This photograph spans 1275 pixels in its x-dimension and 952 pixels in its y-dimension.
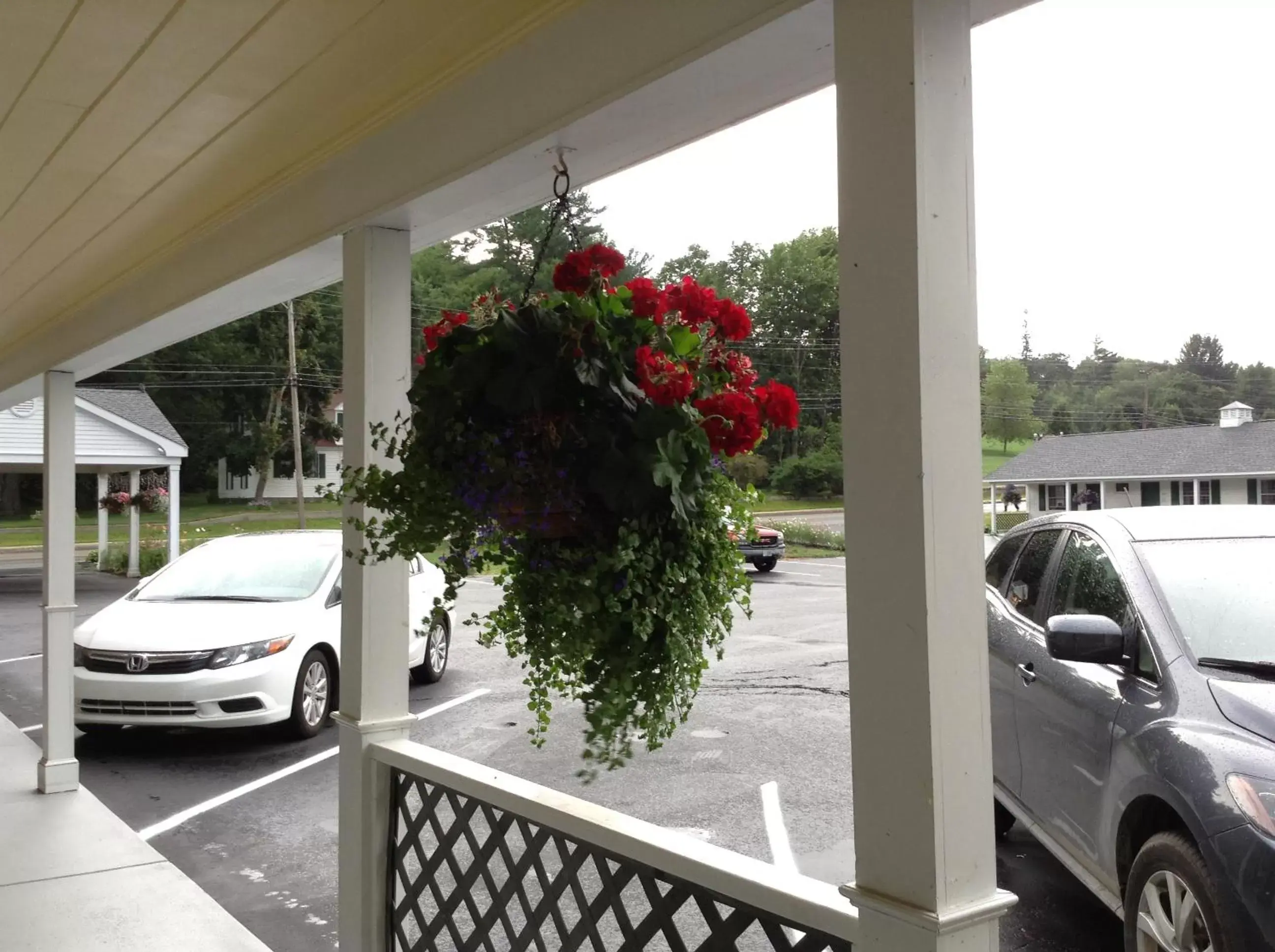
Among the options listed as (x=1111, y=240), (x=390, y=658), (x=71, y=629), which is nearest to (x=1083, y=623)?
(x=1111, y=240)

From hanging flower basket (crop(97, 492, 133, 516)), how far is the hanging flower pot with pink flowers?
57.8ft

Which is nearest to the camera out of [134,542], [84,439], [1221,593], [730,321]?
[730,321]

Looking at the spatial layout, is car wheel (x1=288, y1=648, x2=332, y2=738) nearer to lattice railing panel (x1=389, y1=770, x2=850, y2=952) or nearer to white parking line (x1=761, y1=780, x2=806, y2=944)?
white parking line (x1=761, y1=780, x2=806, y2=944)

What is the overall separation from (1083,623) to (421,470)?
5.92 ft

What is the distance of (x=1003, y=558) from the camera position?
3861 millimetres

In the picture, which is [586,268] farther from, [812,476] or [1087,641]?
[1087,641]

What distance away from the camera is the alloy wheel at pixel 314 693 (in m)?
6.11

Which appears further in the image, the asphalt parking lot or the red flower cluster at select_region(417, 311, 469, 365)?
the asphalt parking lot

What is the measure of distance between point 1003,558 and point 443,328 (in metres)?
2.77

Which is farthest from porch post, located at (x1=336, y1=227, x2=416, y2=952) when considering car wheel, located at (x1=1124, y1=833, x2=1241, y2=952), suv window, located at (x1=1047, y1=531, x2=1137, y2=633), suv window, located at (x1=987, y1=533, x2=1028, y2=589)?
suv window, located at (x1=987, y1=533, x2=1028, y2=589)

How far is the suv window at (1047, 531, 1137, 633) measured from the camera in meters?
2.75

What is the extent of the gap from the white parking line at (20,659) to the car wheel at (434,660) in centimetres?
424

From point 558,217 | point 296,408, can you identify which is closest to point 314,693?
point 558,217

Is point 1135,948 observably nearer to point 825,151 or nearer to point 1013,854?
point 1013,854
